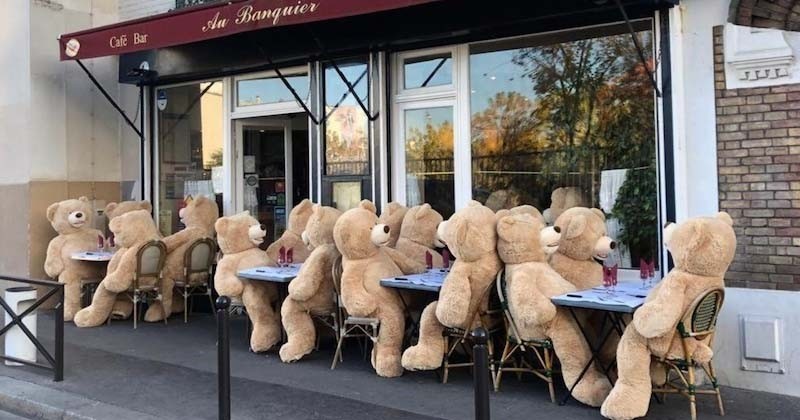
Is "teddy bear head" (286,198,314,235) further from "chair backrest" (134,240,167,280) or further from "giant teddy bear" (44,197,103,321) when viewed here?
"giant teddy bear" (44,197,103,321)

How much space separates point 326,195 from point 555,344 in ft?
13.7

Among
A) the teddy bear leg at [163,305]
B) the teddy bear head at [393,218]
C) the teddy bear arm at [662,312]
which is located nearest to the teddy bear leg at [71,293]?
the teddy bear leg at [163,305]

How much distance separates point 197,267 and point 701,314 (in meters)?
6.41

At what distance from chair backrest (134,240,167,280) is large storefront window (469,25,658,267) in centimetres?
408

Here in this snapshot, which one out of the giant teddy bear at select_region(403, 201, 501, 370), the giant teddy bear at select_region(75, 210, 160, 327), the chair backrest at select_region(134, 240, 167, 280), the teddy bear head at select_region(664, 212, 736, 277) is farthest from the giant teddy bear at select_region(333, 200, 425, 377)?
the giant teddy bear at select_region(75, 210, 160, 327)

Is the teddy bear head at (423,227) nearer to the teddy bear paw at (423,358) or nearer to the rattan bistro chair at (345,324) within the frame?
the rattan bistro chair at (345,324)

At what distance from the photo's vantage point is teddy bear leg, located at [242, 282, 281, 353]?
7473 mm

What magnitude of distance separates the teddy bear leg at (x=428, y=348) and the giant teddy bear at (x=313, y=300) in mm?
1185

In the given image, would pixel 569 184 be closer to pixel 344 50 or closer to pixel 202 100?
pixel 344 50

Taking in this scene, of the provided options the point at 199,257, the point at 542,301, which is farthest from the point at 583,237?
the point at 199,257

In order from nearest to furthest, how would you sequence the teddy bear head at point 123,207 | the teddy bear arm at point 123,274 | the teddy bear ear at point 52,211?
the teddy bear arm at point 123,274 → the teddy bear ear at point 52,211 → the teddy bear head at point 123,207

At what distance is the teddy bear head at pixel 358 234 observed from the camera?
21.0 ft

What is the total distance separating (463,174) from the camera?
8023 mm

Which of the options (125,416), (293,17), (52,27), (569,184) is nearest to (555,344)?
(569,184)
